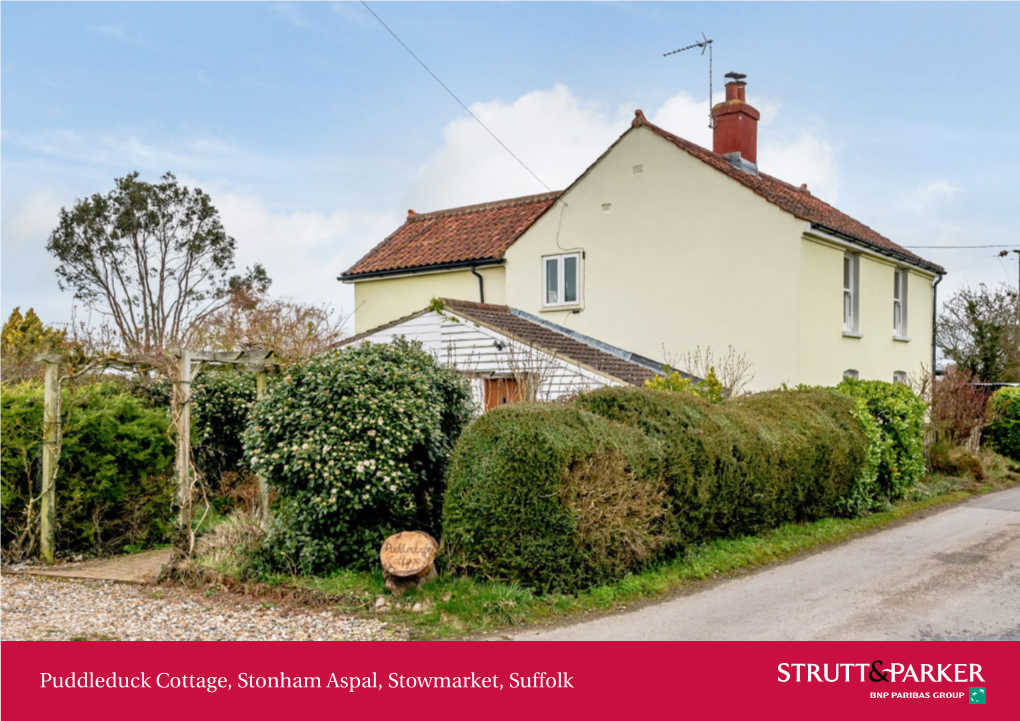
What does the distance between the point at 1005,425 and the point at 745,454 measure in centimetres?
1392

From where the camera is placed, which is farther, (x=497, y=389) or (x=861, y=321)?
(x=861, y=321)

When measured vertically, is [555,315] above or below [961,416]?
above

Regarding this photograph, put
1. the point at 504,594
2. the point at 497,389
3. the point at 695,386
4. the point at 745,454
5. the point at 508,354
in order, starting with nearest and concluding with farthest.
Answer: the point at 504,594 < the point at 745,454 < the point at 695,386 < the point at 508,354 < the point at 497,389

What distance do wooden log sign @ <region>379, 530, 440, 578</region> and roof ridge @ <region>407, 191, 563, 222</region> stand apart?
16.4 m

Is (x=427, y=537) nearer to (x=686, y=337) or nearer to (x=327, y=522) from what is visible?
(x=327, y=522)

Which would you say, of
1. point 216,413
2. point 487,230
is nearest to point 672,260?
point 487,230

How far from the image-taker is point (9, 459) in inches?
372

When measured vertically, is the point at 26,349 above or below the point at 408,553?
above

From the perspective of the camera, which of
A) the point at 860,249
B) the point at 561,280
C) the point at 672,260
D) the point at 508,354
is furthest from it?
the point at 561,280

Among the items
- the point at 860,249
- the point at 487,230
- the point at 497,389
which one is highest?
the point at 487,230

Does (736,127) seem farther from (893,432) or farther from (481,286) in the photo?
(893,432)

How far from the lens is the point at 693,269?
1842 cm

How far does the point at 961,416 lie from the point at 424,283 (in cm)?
1351
